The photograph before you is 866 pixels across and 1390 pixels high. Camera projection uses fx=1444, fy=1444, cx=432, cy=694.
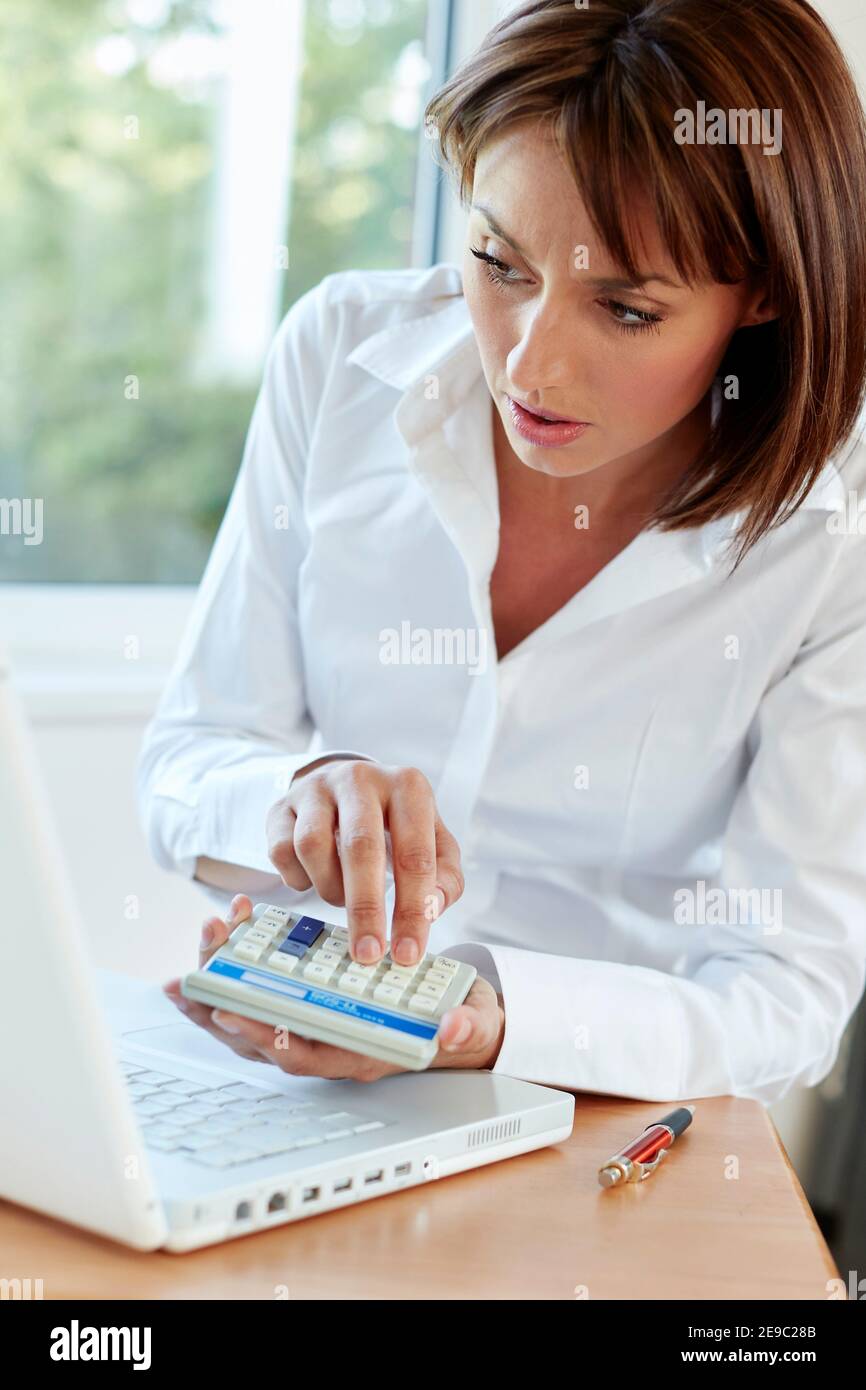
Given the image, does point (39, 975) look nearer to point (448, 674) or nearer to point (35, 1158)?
point (35, 1158)

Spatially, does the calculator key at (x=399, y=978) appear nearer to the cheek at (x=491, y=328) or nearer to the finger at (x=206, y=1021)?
the finger at (x=206, y=1021)

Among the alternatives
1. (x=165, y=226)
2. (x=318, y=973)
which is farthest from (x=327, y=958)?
(x=165, y=226)

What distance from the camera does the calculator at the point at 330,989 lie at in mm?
717

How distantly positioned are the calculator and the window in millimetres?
1228

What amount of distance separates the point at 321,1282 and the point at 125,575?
1460 millimetres

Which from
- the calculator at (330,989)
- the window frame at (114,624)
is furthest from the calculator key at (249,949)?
the window frame at (114,624)

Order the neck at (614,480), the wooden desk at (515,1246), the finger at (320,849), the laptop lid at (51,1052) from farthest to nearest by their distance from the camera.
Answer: the neck at (614,480) < the finger at (320,849) < the wooden desk at (515,1246) < the laptop lid at (51,1052)

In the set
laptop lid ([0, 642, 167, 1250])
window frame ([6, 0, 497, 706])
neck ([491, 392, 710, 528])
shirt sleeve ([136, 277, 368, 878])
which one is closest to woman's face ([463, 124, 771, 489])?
neck ([491, 392, 710, 528])

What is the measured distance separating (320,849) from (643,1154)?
241 millimetres

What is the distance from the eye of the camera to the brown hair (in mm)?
849

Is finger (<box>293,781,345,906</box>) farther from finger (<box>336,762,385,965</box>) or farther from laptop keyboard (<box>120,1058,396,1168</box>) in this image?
laptop keyboard (<box>120,1058,396,1168</box>)

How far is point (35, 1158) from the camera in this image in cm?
60

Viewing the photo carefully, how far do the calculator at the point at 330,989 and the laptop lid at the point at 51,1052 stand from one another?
0.47 feet
